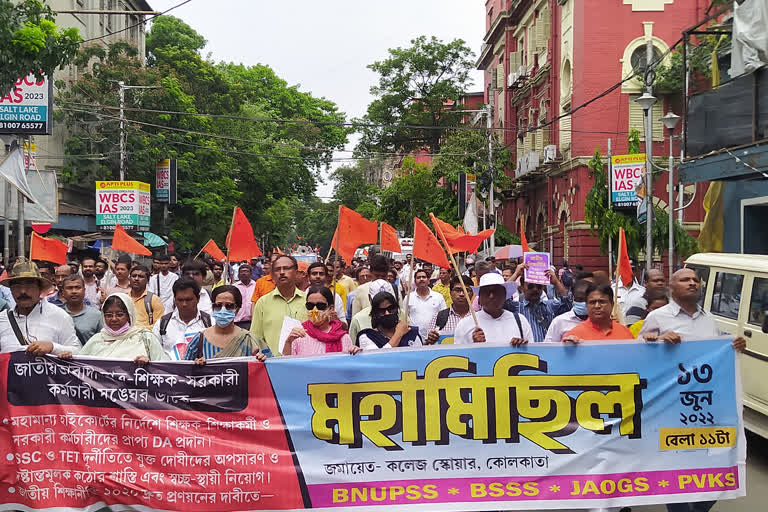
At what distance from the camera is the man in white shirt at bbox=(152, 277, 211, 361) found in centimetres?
677

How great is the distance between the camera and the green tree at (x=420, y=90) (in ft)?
189

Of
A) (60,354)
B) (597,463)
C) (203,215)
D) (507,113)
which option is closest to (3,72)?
(60,354)

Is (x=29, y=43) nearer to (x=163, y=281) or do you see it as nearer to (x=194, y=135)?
(x=163, y=281)

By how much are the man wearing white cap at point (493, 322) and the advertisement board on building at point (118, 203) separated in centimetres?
2638

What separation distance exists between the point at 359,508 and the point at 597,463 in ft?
5.07

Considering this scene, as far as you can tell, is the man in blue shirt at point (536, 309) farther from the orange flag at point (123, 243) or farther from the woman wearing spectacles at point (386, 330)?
the orange flag at point (123, 243)

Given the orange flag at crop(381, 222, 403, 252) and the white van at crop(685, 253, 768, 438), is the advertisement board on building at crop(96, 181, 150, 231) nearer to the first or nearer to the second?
the orange flag at crop(381, 222, 403, 252)

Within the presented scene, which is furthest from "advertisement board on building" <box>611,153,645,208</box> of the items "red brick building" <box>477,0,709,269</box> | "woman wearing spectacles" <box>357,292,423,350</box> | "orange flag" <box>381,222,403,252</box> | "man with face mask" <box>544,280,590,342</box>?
"woman wearing spectacles" <box>357,292,423,350</box>

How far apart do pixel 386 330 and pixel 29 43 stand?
289 inches

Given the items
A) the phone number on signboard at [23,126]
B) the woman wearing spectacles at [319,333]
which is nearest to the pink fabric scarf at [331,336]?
the woman wearing spectacles at [319,333]

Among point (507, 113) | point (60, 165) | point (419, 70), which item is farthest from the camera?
point (419, 70)

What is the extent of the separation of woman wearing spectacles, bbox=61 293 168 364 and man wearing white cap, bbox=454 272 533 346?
7.14ft

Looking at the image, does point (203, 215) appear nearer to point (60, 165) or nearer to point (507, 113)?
point (60, 165)

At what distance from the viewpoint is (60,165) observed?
116 ft
